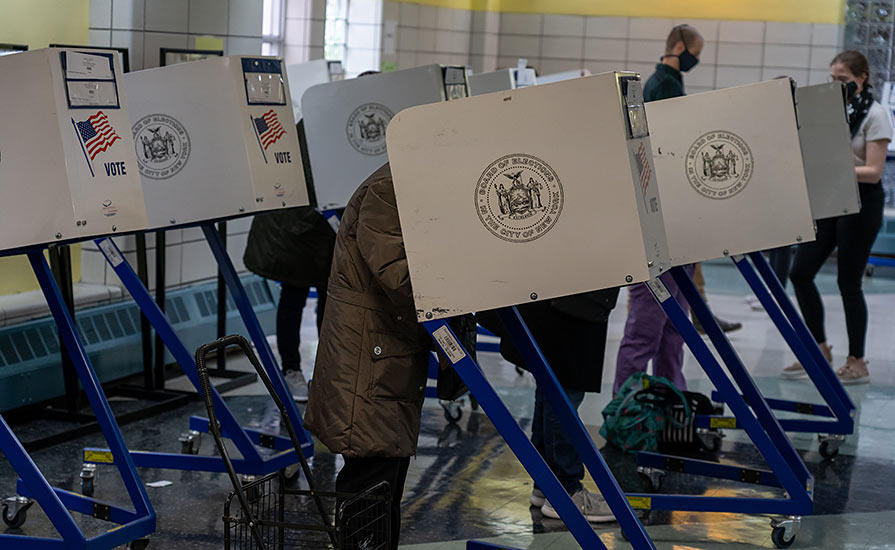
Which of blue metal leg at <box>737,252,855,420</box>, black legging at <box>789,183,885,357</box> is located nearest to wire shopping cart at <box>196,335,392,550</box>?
blue metal leg at <box>737,252,855,420</box>

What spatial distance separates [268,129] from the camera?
11.9 ft

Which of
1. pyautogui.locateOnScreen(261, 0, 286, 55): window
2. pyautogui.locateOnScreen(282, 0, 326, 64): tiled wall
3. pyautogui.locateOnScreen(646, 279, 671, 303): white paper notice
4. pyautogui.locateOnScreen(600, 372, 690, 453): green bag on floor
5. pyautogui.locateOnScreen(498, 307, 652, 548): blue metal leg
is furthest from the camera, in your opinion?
pyautogui.locateOnScreen(261, 0, 286, 55): window

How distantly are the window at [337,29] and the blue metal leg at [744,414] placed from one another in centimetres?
591

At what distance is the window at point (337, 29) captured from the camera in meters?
8.99

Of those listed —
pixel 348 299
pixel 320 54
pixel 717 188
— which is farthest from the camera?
pixel 320 54

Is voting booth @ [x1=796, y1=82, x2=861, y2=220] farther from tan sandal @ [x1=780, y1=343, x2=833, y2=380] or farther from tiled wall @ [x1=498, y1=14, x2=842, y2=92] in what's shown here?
tiled wall @ [x1=498, y1=14, x2=842, y2=92]

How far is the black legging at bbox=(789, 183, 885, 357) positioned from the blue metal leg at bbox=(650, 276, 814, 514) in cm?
196

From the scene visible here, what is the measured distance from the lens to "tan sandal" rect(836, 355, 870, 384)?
5555mm

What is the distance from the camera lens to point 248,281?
5883mm

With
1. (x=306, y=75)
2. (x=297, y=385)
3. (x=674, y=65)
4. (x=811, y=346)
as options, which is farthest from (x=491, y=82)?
(x=811, y=346)

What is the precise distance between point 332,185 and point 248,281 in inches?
73.0

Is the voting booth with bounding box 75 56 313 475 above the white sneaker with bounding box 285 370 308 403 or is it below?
above

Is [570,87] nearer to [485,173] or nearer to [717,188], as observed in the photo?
[485,173]

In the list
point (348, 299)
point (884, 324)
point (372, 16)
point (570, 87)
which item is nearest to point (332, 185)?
point (348, 299)
